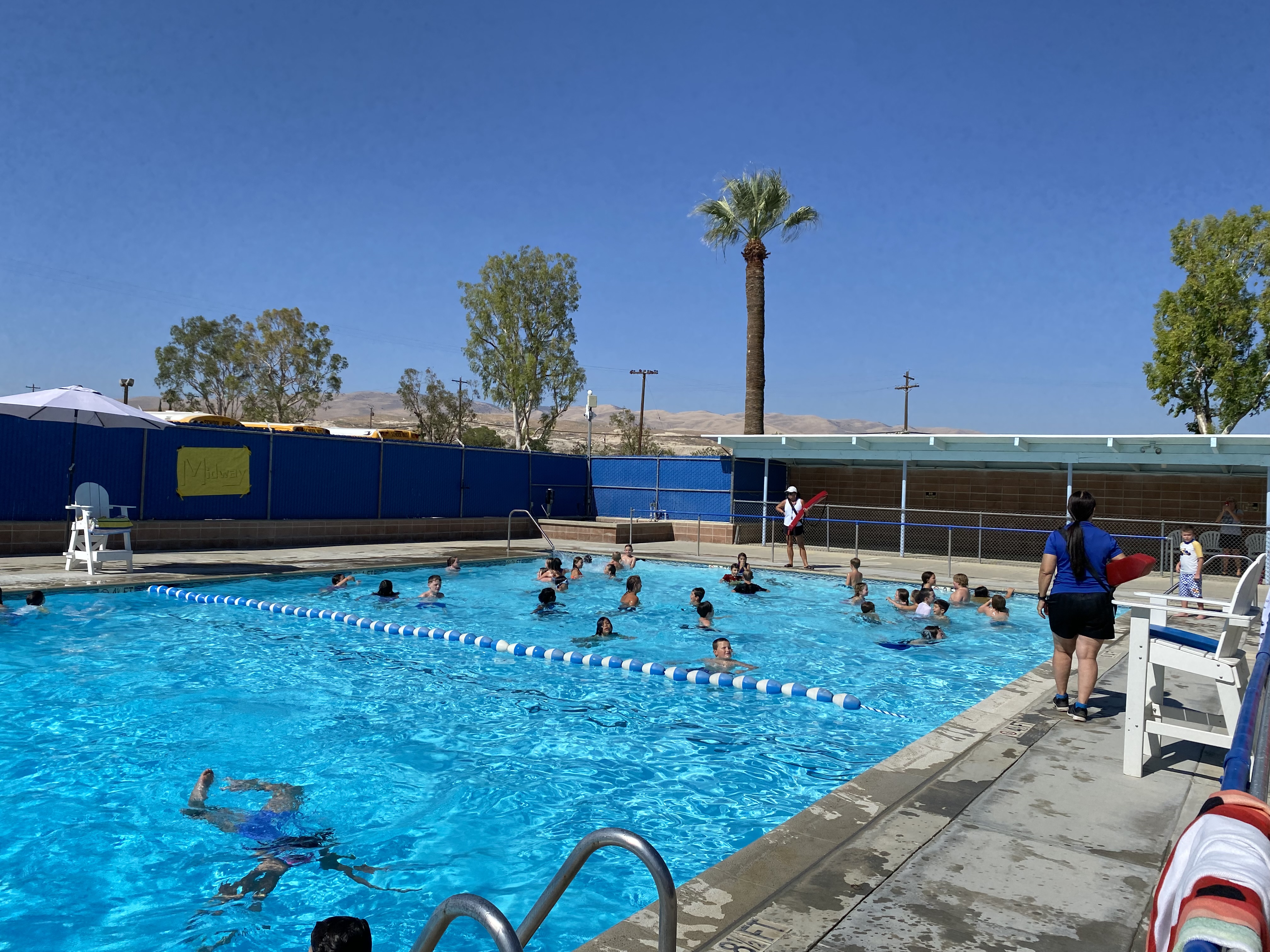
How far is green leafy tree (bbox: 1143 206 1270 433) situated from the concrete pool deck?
95.3 ft

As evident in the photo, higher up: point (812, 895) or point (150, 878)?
point (812, 895)

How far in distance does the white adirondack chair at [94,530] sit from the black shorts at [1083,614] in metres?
13.1

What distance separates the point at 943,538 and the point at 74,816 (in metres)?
23.0

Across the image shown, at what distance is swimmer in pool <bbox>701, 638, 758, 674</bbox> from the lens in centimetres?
935

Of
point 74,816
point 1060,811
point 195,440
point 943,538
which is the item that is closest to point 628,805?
point 1060,811

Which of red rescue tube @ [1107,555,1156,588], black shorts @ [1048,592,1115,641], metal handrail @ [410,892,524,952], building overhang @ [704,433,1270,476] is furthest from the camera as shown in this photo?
building overhang @ [704,433,1270,476]

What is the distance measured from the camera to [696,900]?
11.1ft

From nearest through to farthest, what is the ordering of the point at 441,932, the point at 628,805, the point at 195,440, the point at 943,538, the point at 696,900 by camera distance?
the point at 441,932
the point at 696,900
the point at 628,805
the point at 195,440
the point at 943,538

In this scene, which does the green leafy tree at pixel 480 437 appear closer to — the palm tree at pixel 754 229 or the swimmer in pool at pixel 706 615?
the palm tree at pixel 754 229

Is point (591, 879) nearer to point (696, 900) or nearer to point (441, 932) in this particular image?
point (696, 900)

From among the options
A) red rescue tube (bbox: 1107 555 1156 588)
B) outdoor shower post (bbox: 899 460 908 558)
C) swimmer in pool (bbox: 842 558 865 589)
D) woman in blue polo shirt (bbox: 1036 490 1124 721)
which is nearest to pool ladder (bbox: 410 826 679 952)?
woman in blue polo shirt (bbox: 1036 490 1124 721)

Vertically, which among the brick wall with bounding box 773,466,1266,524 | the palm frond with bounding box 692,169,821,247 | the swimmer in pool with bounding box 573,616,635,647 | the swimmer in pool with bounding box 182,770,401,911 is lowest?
the swimmer in pool with bounding box 182,770,401,911

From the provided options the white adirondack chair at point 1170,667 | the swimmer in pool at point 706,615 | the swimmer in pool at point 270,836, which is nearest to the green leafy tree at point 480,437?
the swimmer in pool at point 706,615

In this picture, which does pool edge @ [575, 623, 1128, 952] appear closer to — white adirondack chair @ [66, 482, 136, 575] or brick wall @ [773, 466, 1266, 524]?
white adirondack chair @ [66, 482, 136, 575]
